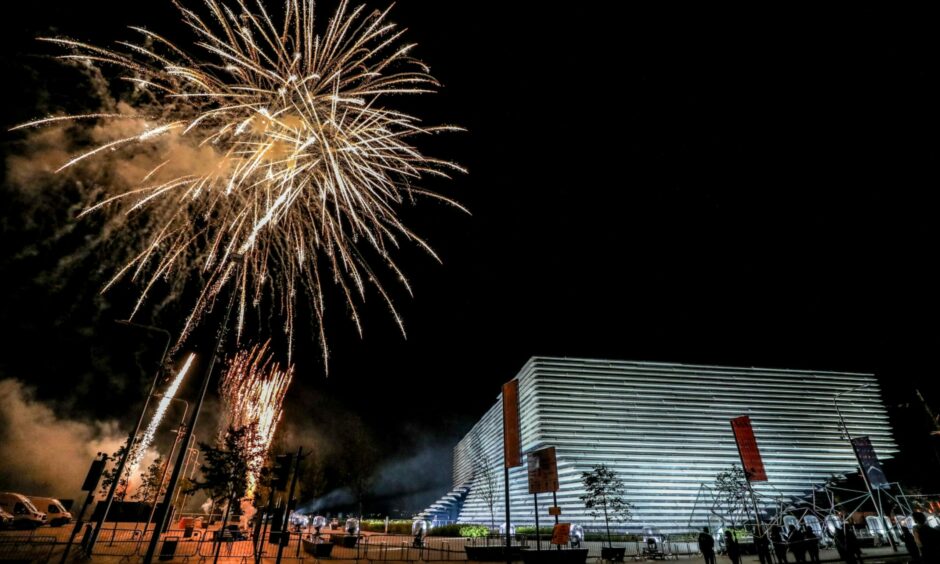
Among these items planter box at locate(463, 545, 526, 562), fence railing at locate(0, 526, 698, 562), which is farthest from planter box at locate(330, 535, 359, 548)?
planter box at locate(463, 545, 526, 562)

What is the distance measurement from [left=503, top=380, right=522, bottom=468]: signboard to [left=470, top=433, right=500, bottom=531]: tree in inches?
2097

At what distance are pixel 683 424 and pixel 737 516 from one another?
616 inches

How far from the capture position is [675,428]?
67.8 meters

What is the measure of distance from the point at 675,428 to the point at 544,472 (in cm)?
5868

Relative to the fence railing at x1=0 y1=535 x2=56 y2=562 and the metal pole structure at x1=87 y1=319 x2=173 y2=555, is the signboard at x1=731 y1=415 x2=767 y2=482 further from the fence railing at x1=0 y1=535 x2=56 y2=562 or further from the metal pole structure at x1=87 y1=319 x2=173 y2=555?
the fence railing at x1=0 y1=535 x2=56 y2=562

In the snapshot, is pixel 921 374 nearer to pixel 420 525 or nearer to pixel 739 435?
pixel 739 435

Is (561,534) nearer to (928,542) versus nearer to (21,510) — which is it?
(928,542)

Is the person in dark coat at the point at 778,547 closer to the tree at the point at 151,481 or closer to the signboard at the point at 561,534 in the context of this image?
the signboard at the point at 561,534

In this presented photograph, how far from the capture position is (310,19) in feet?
49.0

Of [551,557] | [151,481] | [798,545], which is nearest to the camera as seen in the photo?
[551,557]

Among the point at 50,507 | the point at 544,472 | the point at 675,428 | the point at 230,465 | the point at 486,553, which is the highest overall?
the point at 675,428

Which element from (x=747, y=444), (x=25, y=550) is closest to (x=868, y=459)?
(x=747, y=444)

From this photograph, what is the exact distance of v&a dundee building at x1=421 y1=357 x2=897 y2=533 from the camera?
2384 inches

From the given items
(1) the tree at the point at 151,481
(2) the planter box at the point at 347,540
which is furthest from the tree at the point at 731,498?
(1) the tree at the point at 151,481
